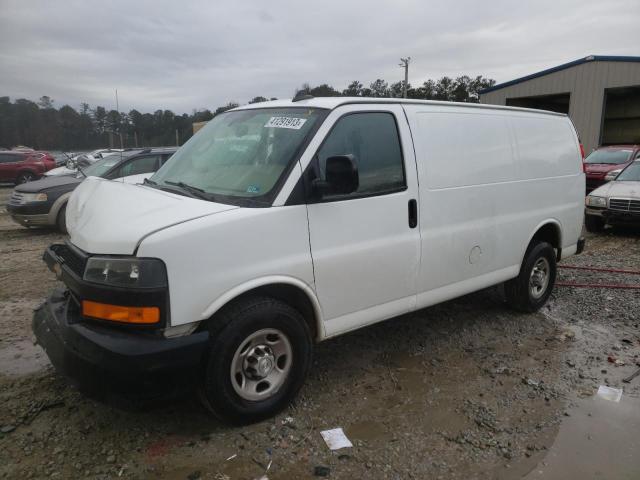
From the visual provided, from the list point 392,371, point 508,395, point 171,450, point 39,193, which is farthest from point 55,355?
point 39,193

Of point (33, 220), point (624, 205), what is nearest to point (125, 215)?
point (33, 220)

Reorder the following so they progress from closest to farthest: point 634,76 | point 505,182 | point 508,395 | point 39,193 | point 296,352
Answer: point 296,352, point 508,395, point 505,182, point 39,193, point 634,76

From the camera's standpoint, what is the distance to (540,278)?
17.2 feet

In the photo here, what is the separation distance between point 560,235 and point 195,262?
13.8 ft

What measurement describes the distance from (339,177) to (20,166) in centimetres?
2247

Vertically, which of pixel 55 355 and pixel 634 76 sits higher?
pixel 634 76

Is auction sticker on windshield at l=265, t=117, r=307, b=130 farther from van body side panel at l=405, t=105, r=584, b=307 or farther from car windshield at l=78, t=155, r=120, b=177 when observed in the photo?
car windshield at l=78, t=155, r=120, b=177

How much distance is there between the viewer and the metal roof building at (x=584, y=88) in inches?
861

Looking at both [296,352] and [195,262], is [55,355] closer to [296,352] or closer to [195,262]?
[195,262]

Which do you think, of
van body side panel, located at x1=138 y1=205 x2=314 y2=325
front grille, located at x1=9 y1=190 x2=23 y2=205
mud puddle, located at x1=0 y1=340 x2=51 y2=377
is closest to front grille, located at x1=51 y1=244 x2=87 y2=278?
van body side panel, located at x1=138 y1=205 x2=314 y2=325

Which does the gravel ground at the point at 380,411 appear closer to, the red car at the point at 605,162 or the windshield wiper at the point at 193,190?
the windshield wiper at the point at 193,190

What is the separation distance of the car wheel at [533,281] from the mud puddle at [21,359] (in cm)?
437

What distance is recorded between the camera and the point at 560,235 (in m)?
5.26

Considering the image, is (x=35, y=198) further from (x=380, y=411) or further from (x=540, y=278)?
(x=540, y=278)
